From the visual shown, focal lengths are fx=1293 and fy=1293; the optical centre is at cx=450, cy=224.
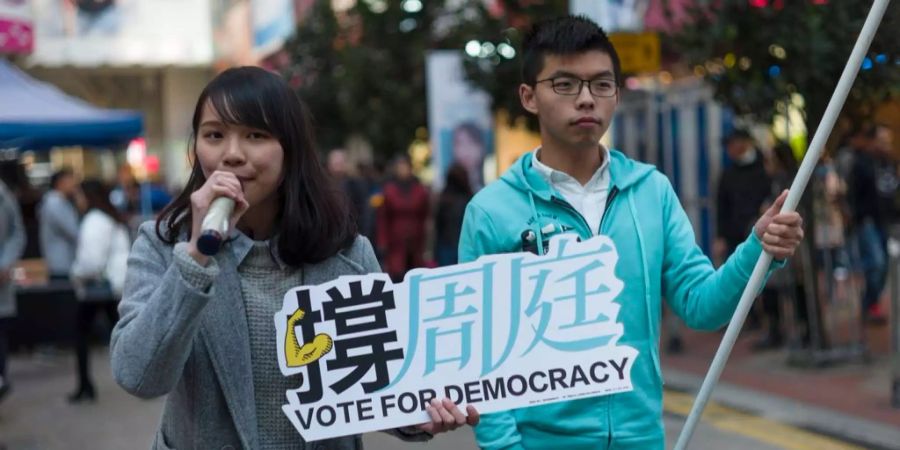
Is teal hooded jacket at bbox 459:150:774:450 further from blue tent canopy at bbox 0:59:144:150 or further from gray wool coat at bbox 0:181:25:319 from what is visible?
blue tent canopy at bbox 0:59:144:150

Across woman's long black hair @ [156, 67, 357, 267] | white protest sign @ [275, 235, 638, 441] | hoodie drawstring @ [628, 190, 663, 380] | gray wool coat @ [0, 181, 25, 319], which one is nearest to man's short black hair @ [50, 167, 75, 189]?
gray wool coat @ [0, 181, 25, 319]

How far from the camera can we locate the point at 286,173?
2.59 metres

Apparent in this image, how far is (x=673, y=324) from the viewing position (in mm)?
11648

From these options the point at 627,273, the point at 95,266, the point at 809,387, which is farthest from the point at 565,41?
the point at 95,266

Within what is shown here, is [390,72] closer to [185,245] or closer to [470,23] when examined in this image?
[470,23]

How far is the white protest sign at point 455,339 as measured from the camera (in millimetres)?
2518

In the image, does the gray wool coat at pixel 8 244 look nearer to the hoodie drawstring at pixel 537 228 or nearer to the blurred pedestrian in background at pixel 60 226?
the blurred pedestrian in background at pixel 60 226

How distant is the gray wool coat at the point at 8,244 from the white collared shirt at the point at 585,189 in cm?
579

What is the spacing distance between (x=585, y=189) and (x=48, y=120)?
12758mm

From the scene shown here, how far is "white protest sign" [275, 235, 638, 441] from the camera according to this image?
8.26ft

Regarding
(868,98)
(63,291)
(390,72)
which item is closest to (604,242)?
(868,98)

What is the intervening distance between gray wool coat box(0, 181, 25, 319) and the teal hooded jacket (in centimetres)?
569

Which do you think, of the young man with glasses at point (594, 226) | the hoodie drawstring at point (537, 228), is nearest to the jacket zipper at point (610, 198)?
the young man with glasses at point (594, 226)

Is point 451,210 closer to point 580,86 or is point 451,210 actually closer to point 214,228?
point 580,86
